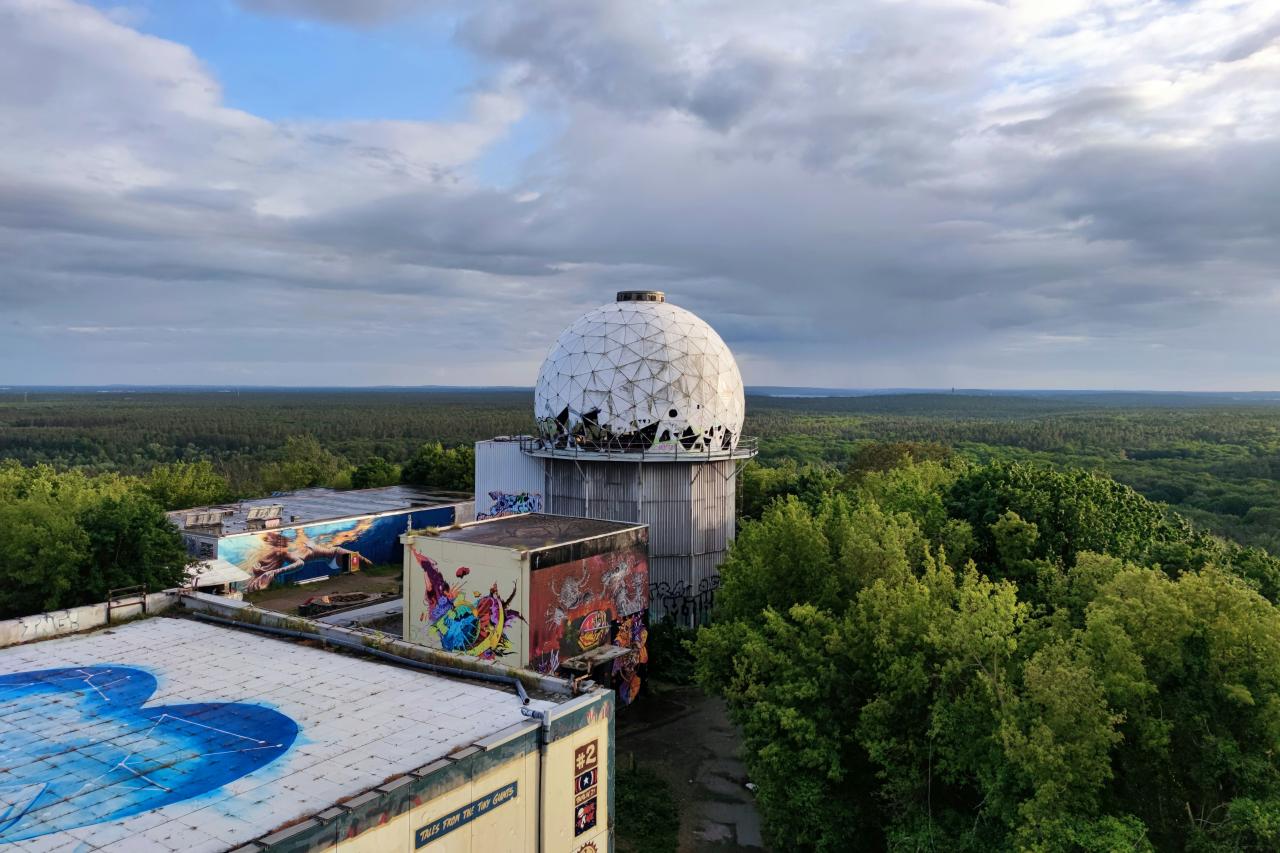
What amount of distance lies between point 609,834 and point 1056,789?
775cm

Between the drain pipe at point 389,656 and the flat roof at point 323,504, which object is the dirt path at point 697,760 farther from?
the flat roof at point 323,504

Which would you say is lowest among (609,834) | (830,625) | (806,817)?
(806,817)

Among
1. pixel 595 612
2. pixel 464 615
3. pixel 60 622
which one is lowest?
pixel 595 612

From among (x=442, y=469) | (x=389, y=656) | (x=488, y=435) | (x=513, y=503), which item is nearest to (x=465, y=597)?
(x=389, y=656)

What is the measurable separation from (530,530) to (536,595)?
13.5 ft

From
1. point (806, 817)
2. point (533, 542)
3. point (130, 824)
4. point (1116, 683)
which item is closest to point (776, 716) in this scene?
point (806, 817)

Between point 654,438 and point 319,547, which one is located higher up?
point 654,438

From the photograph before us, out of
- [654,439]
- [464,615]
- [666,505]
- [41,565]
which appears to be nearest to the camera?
[464,615]

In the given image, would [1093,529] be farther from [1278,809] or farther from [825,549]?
[1278,809]

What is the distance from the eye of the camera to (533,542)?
2484 cm

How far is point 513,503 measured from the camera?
38656 mm

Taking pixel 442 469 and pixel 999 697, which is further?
pixel 442 469

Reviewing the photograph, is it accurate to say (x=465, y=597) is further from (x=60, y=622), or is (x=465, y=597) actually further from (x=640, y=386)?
(x=640, y=386)

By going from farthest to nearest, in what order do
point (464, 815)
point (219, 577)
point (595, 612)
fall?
1. point (219, 577)
2. point (595, 612)
3. point (464, 815)
